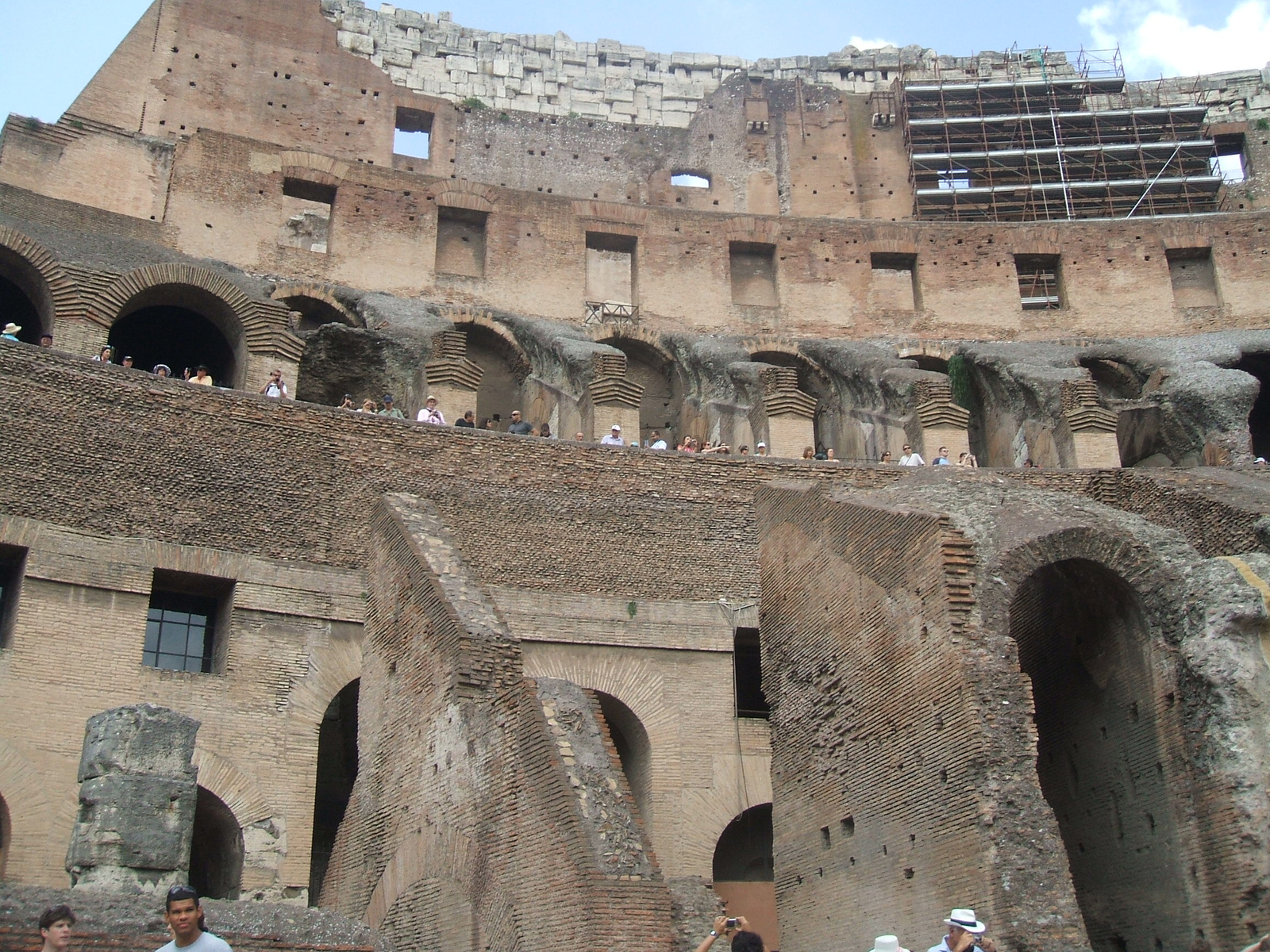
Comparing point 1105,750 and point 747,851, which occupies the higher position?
point 1105,750

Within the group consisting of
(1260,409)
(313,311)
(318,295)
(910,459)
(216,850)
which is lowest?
(216,850)

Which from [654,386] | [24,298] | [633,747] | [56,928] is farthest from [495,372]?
[56,928]

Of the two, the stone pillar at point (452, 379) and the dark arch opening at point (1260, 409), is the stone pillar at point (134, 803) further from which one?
the dark arch opening at point (1260, 409)

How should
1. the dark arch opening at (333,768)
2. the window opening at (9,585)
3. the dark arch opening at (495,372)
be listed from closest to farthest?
1. the window opening at (9,585)
2. the dark arch opening at (333,768)
3. the dark arch opening at (495,372)

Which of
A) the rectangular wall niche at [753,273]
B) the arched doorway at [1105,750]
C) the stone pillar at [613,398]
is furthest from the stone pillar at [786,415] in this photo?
A: the arched doorway at [1105,750]

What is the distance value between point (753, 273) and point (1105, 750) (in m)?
16.3

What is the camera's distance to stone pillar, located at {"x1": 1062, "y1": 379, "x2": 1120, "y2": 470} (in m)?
22.0

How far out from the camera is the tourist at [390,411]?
16281 mm

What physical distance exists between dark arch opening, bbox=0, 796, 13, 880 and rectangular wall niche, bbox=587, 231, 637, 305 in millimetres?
15492

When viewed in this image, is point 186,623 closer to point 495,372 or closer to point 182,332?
point 182,332

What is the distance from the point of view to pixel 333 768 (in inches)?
609

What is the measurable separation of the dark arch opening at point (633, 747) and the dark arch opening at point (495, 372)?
8.55 m

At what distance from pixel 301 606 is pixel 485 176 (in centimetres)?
2014

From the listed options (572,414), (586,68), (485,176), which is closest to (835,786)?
(572,414)
